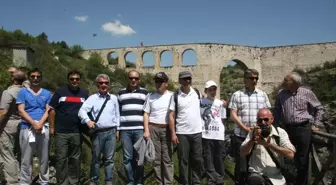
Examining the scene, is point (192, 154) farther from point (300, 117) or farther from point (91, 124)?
point (300, 117)

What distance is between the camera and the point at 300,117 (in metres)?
4.49

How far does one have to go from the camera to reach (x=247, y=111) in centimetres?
453

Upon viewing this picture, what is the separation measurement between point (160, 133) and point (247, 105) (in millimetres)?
Answer: 1360

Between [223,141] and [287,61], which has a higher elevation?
[287,61]

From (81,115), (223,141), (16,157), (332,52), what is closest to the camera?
(81,115)

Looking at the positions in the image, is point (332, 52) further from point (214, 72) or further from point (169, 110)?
point (169, 110)

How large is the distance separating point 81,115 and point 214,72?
28171 millimetres

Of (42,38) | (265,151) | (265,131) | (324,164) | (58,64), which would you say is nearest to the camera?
(265,131)

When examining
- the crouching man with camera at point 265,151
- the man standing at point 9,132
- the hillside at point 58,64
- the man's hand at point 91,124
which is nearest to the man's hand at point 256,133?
the crouching man with camera at point 265,151

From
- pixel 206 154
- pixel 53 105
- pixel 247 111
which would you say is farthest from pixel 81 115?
pixel 247 111

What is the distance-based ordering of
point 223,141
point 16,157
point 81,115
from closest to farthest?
point 81,115 → point 223,141 → point 16,157

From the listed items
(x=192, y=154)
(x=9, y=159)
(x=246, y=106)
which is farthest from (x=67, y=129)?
(x=246, y=106)

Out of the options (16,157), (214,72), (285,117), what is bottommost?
(16,157)

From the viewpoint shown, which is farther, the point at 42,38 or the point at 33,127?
the point at 42,38
